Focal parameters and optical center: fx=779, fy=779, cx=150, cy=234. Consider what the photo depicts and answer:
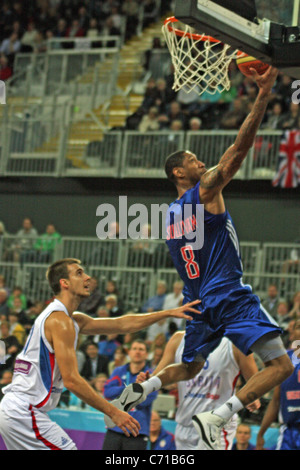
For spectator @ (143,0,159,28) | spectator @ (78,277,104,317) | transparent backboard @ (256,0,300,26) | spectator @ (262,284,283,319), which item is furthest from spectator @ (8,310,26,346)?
spectator @ (143,0,159,28)

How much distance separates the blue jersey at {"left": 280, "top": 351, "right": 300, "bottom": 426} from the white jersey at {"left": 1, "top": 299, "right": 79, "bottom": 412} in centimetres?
278

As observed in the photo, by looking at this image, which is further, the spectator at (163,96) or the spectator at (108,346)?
the spectator at (163,96)

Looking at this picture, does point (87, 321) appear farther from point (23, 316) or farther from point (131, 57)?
point (131, 57)

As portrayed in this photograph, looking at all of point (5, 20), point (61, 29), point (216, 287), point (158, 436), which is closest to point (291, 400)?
point (158, 436)

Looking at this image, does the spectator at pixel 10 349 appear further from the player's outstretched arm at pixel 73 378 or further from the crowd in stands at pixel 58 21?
the crowd in stands at pixel 58 21

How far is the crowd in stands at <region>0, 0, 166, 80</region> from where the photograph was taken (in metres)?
20.7

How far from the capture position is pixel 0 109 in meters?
19.6

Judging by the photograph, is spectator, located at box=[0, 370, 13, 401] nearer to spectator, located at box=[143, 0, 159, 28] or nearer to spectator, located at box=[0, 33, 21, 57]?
spectator, located at box=[143, 0, 159, 28]

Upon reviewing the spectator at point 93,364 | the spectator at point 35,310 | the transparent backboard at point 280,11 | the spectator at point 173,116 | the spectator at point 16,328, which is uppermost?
the spectator at point 173,116

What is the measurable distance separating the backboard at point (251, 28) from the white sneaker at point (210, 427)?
285cm

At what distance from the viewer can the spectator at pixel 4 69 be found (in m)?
21.0

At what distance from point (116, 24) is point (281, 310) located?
1114cm

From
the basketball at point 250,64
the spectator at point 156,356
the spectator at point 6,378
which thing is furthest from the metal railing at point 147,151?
the basketball at point 250,64

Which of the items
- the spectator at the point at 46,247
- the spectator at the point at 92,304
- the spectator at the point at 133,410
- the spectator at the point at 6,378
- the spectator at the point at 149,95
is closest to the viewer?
the spectator at the point at 133,410
